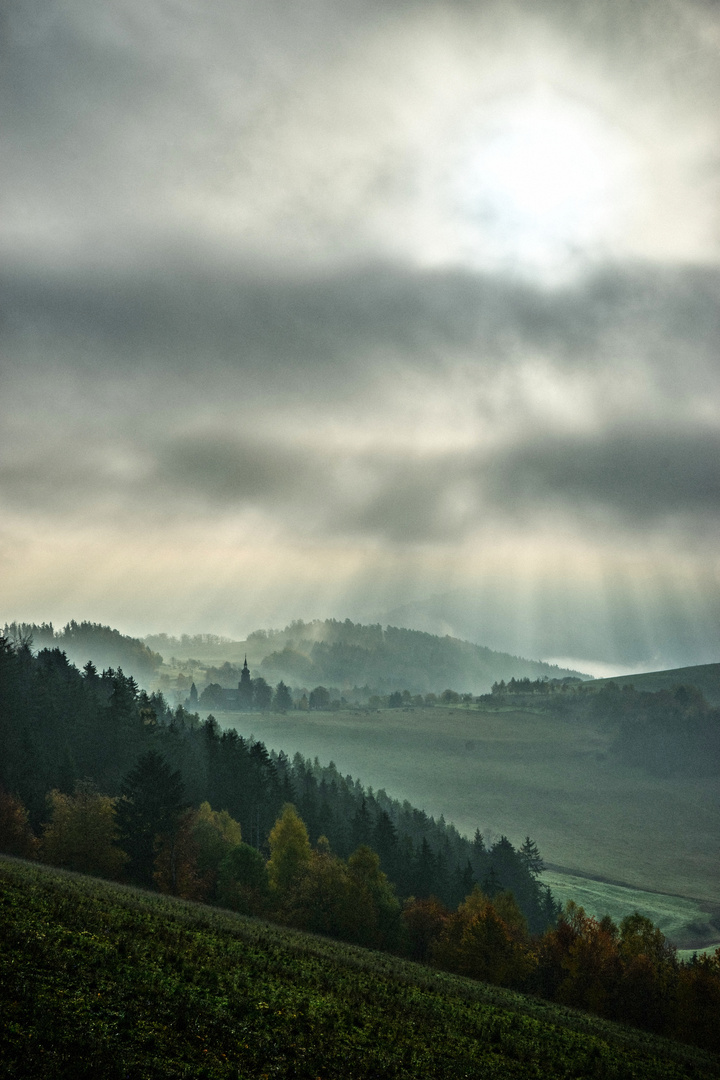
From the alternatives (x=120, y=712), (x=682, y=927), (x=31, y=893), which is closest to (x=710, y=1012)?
(x=31, y=893)

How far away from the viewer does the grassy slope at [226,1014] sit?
62.1 ft

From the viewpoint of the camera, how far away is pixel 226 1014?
23.5 m

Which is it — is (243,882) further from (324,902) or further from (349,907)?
(349,907)

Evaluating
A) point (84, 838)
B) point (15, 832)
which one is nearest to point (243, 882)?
point (84, 838)

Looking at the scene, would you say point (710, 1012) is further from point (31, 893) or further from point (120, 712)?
point (120, 712)

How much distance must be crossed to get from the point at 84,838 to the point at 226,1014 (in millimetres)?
57926

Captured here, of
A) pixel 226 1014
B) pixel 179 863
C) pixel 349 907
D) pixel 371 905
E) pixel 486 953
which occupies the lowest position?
pixel 486 953

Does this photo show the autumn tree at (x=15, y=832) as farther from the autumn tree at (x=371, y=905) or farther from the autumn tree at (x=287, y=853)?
the autumn tree at (x=371, y=905)

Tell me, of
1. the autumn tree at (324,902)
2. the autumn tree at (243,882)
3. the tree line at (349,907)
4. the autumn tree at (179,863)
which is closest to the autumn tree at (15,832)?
the tree line at (349,907)

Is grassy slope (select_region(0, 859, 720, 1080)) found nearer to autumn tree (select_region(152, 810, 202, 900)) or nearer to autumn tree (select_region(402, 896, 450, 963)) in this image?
autumn tree (select_region(152, 810, 202, 900))

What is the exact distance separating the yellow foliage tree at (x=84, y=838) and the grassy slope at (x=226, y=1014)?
111ft

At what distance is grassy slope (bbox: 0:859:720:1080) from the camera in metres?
18.9

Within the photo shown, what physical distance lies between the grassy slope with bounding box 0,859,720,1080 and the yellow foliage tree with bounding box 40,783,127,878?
33.9 m

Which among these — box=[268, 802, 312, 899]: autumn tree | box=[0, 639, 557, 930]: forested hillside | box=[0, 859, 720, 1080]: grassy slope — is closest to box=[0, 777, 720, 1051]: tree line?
box=[268, 802, 312, 899]: autumn tree
